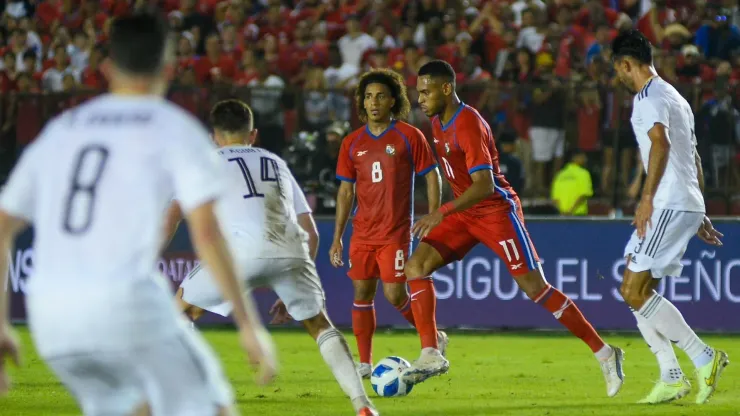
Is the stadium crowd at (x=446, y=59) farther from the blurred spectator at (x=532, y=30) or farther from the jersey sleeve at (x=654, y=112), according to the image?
the jersey sleeve at (x=654, y=112)

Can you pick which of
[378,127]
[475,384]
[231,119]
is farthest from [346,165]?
[231,119]

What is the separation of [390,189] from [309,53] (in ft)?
28.3

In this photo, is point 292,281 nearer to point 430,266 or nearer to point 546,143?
point 430,266

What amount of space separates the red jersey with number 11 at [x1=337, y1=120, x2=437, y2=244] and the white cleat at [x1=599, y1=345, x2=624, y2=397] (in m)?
1.85

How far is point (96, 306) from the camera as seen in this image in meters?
3.66

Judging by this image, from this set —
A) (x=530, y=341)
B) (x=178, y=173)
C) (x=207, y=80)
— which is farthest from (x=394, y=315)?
(x=178, y=173)

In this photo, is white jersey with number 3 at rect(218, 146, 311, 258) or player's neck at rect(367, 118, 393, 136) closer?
white jersey with number 3 at rect(218, 146, 311, 258)

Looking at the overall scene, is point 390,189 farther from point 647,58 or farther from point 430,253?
point 647,58

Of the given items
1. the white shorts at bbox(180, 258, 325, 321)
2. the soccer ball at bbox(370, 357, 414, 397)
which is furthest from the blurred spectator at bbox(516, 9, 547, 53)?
the white shorts at bbox(180, 258, 325, 321)

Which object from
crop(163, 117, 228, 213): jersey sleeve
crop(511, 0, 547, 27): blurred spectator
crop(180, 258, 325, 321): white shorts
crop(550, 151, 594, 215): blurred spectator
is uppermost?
crop(511, 0, 547, 27): blurred spectator

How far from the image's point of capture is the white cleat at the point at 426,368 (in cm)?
832

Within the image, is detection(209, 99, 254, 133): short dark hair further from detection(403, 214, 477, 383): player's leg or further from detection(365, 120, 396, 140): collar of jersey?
detection(365, 120, 396, 140): collar of jersey

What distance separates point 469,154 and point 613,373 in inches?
67.6

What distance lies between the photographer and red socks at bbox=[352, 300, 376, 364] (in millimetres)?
9500
